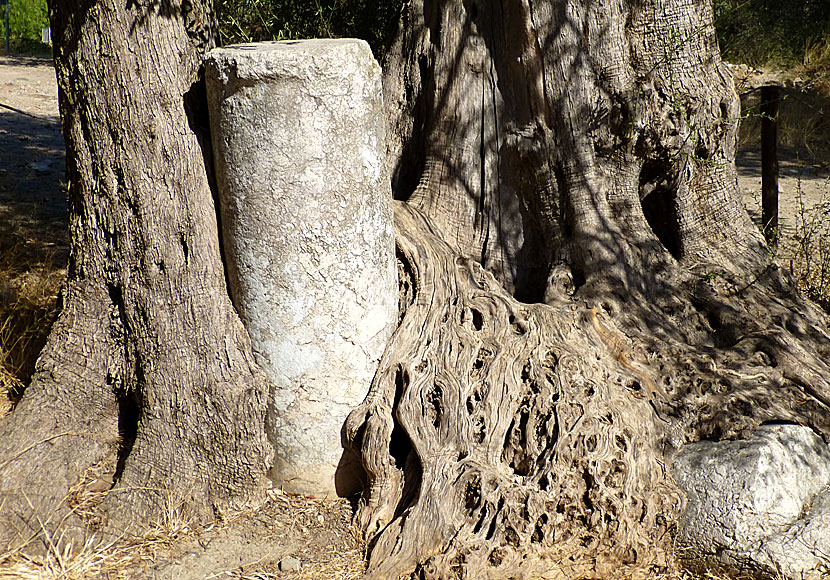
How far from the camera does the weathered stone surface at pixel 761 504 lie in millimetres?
3256

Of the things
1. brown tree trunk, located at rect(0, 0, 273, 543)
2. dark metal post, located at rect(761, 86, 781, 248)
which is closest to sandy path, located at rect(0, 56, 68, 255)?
brown tree trunk, located at rect(0, 0, 273, 543)

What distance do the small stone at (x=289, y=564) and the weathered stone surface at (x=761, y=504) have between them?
66.5 inches

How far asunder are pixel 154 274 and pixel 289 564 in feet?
4.69

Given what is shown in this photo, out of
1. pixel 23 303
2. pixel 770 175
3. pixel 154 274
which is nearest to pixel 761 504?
pixel 154 274

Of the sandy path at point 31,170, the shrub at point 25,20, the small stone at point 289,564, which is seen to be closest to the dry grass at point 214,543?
the small stone at point 289,564

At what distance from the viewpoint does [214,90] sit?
136 inches

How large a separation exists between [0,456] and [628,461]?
9.40 feet

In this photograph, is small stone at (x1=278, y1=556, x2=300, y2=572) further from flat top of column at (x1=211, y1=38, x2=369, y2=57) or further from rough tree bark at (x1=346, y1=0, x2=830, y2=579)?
flat top of column at (x1=211, y1=38, x2=369, y2=57)

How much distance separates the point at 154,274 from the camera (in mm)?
3584

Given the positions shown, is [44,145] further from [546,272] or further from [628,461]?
[628,461]

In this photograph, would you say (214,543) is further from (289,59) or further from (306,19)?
(306,19)

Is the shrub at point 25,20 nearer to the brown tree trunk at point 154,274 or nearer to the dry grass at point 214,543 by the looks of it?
the brown tree trunk at point 154,274

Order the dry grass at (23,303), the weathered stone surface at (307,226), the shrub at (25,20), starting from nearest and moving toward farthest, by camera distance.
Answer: the weathered stone surface at (307,226) → the dry grass at (23,303) → the shrub at (25,20)

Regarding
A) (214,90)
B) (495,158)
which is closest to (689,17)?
(495,158)
